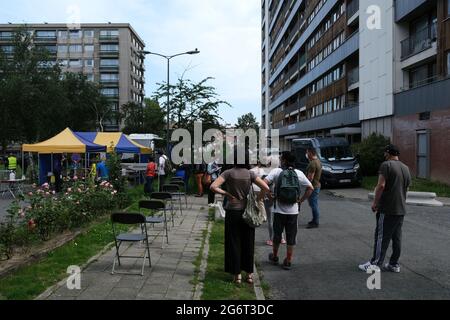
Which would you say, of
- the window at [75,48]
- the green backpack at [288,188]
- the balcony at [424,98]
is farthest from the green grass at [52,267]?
the window at [75,48]

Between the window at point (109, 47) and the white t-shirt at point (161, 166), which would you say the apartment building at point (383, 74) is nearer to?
the white t-shirt at point (161, 166)

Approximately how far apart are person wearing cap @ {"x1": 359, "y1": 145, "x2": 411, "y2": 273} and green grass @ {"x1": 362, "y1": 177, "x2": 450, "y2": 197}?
1380 centimetres

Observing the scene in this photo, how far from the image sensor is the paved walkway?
18.0ft

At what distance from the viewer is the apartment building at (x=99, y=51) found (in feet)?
313

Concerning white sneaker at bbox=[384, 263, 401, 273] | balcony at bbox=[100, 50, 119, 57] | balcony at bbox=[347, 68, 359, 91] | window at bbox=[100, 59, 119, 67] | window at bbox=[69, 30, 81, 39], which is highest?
window at bbox=[69, 30, 81, 39]

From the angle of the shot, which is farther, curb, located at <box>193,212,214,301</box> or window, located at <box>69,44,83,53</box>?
window, located at <box>69,44,83,53</box>

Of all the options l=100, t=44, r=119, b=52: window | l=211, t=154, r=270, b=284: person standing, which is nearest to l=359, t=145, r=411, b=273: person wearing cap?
l=211, t=154, r=270, b=284: person standing

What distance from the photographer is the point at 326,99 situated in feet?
155

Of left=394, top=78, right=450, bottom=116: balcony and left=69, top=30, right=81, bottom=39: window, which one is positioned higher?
left=69, top=30, right=81, bottom=39: window

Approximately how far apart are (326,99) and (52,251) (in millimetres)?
42111

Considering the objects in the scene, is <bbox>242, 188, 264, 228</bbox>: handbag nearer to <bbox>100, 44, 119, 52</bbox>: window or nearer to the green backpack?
the green backpack

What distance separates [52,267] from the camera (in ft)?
22.1

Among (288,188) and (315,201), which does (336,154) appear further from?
(288,188)

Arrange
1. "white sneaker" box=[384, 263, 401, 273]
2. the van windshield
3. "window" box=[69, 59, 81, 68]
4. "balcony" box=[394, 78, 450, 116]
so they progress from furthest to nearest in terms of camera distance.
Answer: "window" box=[69, 59, 81, 68] < the van windshield < "balcony" box=[394, 78, 450, 116] < "white sneaker" box=[384, 263, 401, 273]
